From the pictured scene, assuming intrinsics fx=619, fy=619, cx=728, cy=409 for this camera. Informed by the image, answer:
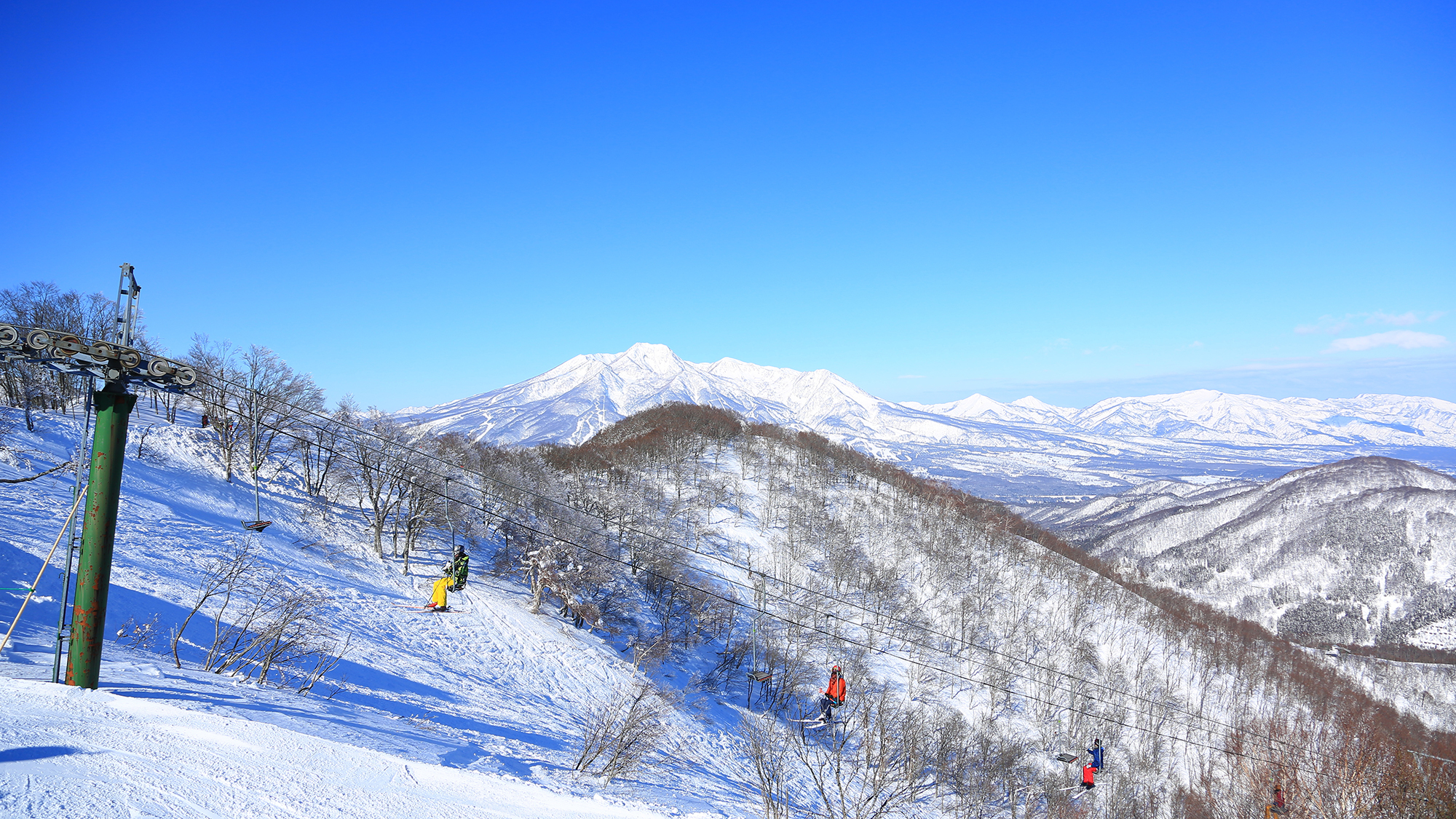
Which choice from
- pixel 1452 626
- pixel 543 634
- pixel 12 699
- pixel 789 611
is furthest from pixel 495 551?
pixel 1452 626

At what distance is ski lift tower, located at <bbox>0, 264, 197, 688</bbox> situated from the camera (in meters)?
8.78

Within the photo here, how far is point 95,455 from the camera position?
900cm

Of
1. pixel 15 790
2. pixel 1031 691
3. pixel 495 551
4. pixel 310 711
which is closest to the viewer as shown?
pixel 15 790

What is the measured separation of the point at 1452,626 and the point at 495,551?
190m

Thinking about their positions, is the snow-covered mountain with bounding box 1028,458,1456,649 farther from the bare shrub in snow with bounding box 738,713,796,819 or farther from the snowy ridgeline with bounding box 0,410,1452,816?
the bare shrub in snow with bounding box 738,713,796,819

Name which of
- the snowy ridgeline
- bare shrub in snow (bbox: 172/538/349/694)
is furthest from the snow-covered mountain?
bare shrub in snow (bbox: 172/538/349/694)

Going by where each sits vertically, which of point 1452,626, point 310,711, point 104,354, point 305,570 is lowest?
point 1452,626

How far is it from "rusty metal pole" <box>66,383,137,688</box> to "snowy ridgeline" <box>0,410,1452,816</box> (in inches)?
23.9

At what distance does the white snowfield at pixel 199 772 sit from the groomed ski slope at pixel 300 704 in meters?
0.03

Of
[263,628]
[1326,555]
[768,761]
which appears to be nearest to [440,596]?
[263,628]

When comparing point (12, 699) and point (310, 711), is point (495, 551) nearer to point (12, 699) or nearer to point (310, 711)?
point (310, 711)

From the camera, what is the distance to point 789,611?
183 ft

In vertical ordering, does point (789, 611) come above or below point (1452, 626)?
above

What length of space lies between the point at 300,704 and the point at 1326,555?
674ft
